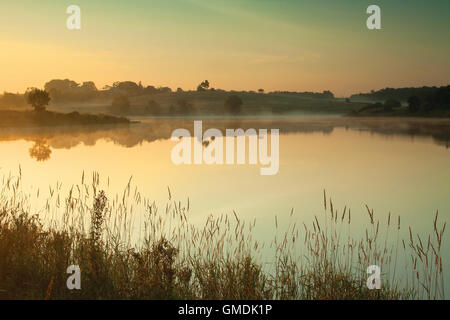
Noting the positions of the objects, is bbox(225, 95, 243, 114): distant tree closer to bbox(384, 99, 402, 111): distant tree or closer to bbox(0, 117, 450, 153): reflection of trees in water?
bbox(384, 99, 402, 111): distant tree

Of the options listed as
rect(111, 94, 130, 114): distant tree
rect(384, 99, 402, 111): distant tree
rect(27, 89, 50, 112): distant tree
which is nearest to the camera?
rect(27, 89, 50, 112): distant tree

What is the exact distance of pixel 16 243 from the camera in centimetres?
763

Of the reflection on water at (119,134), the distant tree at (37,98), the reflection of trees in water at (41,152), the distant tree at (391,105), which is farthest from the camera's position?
the distant tree at (391,105)

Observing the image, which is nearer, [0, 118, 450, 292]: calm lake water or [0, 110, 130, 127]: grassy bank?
[0, 118, 450, 292]: calm lake water

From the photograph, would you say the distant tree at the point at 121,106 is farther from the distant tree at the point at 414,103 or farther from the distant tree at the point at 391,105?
the distant tree at the point at 414,103

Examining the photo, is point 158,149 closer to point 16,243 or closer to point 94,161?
point 94,161

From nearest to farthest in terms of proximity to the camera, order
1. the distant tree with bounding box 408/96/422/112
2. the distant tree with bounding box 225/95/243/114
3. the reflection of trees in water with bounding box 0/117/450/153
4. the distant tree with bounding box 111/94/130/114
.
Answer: the reflection of trees in water with bounding box 0/117/450/153, the distant tree with bounding box 408/96/422/112, the distant tree with bounding box 111/94/130/114, the distant tree with bounding box 225/95/243/114

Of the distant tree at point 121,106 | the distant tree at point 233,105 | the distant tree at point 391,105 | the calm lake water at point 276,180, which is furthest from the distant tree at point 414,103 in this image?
the distant tree at point 121,106

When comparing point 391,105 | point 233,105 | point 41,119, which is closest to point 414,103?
point 391,105

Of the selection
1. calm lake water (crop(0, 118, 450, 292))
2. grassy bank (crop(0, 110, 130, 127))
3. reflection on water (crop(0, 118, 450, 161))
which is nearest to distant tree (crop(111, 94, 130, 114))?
grassy bank (crop(0, 110, 130, 127))

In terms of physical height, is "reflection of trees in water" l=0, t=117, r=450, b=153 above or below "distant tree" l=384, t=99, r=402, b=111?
below

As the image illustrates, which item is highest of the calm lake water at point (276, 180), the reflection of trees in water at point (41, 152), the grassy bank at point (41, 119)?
the grassy bank at point (41, 119)

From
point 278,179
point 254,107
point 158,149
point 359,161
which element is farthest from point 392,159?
point 254,107
